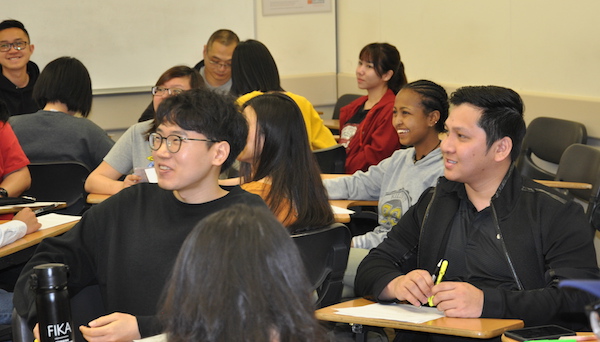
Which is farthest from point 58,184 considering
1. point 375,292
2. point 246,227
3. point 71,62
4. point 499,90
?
point 246,227

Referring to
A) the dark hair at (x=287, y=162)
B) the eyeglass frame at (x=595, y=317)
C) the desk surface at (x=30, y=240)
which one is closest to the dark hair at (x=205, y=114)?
the dark hair at (x=287, y=162)

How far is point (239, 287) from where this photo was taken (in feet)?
3.37

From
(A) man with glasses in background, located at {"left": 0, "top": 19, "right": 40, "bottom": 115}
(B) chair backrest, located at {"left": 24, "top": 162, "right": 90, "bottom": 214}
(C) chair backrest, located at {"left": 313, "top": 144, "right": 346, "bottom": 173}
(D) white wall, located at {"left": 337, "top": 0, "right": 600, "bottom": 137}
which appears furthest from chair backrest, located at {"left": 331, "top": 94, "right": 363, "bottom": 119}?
(B) chair backrest, located at {"left": 24, "top": 162, "right": 90, "bottom": 214}

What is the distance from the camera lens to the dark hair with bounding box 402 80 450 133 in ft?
11.3

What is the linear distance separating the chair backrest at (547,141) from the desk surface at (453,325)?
256cm

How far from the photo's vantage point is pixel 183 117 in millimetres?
2123

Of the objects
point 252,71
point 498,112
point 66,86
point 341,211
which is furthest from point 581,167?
point 66,86

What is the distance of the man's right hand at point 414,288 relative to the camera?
2.17 metres

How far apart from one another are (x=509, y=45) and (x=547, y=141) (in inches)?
34.1

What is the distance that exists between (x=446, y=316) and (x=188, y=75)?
241 centimetres

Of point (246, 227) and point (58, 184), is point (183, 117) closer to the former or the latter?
point (246, 227)

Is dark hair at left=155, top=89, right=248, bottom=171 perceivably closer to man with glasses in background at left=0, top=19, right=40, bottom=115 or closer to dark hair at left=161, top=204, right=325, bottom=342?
dark hair at left=161, top=204, right=325, bottom=342

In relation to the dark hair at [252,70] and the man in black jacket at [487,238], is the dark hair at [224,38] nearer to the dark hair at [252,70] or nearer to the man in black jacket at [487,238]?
the dark hair at [252,70]

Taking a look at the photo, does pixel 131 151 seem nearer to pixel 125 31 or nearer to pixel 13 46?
pixel 13 46
